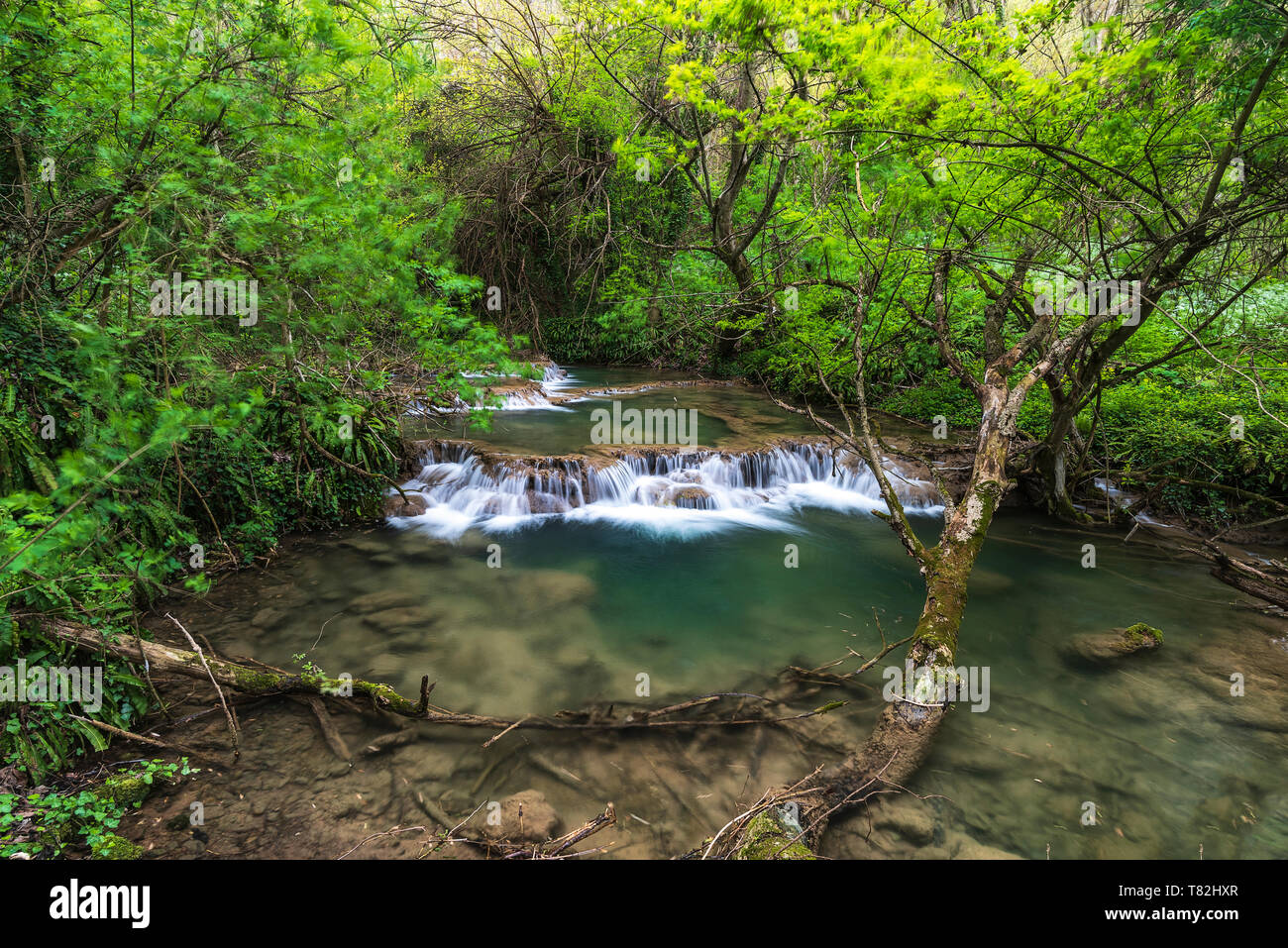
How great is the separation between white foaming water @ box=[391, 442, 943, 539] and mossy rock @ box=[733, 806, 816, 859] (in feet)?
17.5

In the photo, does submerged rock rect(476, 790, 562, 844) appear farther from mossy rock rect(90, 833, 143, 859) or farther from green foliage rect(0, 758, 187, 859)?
green foliage rect(0, 758, 187, 859)

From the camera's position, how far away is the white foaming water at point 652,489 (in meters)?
8.41

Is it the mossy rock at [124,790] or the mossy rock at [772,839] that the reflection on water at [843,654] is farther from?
the mossy rock at [124,790]

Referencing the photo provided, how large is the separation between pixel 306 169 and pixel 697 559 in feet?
19.1

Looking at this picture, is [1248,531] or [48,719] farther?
[1248,531]

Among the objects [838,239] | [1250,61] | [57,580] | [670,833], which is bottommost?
[670,833]

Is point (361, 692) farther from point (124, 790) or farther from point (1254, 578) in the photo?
point (1254, 578)

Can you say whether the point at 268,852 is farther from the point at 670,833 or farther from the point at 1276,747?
the point at 1276,747

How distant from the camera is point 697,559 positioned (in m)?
7.47

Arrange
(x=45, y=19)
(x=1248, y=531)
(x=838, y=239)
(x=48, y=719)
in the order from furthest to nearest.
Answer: (x=1248, y=531), (x=838, y=239), (x=45, y=19), (x=48, y=719)

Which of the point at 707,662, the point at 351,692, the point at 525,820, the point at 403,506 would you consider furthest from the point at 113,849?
the point at 403,506

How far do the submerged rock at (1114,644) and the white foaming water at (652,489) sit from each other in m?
3.09

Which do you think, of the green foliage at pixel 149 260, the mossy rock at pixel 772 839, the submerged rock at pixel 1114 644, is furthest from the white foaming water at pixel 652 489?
the mossy rock at pixel 772 839

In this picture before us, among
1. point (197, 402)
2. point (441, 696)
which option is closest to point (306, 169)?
point (197, 402)
